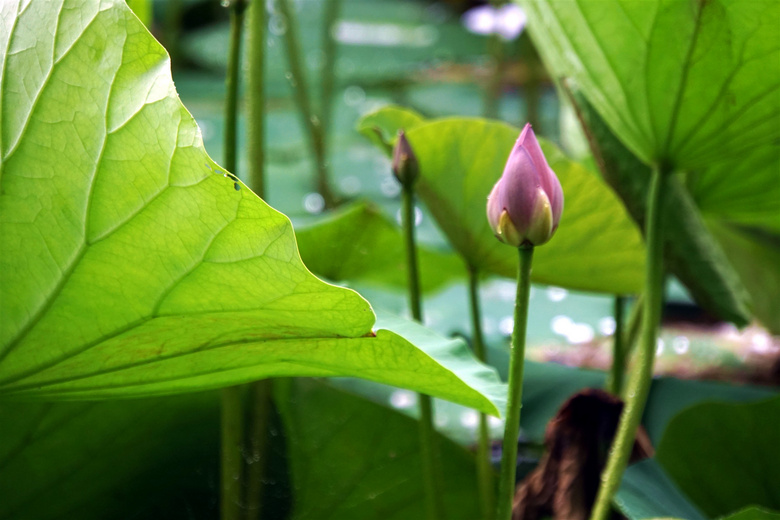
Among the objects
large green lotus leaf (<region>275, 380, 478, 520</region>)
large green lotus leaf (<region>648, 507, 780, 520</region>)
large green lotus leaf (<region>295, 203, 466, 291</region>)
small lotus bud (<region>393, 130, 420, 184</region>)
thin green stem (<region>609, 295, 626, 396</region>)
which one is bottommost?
large green lotus leaf (<region>275, 380, 478, 520</region>)

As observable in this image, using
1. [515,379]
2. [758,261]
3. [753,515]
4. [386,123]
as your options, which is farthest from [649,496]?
[758,261]

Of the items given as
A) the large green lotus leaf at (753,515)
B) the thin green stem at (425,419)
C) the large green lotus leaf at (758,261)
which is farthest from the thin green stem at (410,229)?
the large green lotus leaf at (758,261)

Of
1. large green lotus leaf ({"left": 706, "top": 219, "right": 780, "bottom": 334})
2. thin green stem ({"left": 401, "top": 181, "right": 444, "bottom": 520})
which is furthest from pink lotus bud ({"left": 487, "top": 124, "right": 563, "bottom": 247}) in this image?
large green lotus leaf ({"left": 706, "top": 219, "right": 780, "bottom": 334})

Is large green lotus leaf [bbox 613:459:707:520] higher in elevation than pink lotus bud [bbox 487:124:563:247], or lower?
lower

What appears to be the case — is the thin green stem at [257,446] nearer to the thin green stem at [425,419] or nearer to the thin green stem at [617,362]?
the thin green stem at [425,419]

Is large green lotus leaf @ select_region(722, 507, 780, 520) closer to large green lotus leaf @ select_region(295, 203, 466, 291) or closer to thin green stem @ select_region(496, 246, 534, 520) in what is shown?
thin green stem @ select_region(496, 246, 534, 520)

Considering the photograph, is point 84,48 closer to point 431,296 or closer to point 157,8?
point 431,296

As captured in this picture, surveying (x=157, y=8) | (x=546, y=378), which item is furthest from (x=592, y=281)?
(x=157, y=8)
